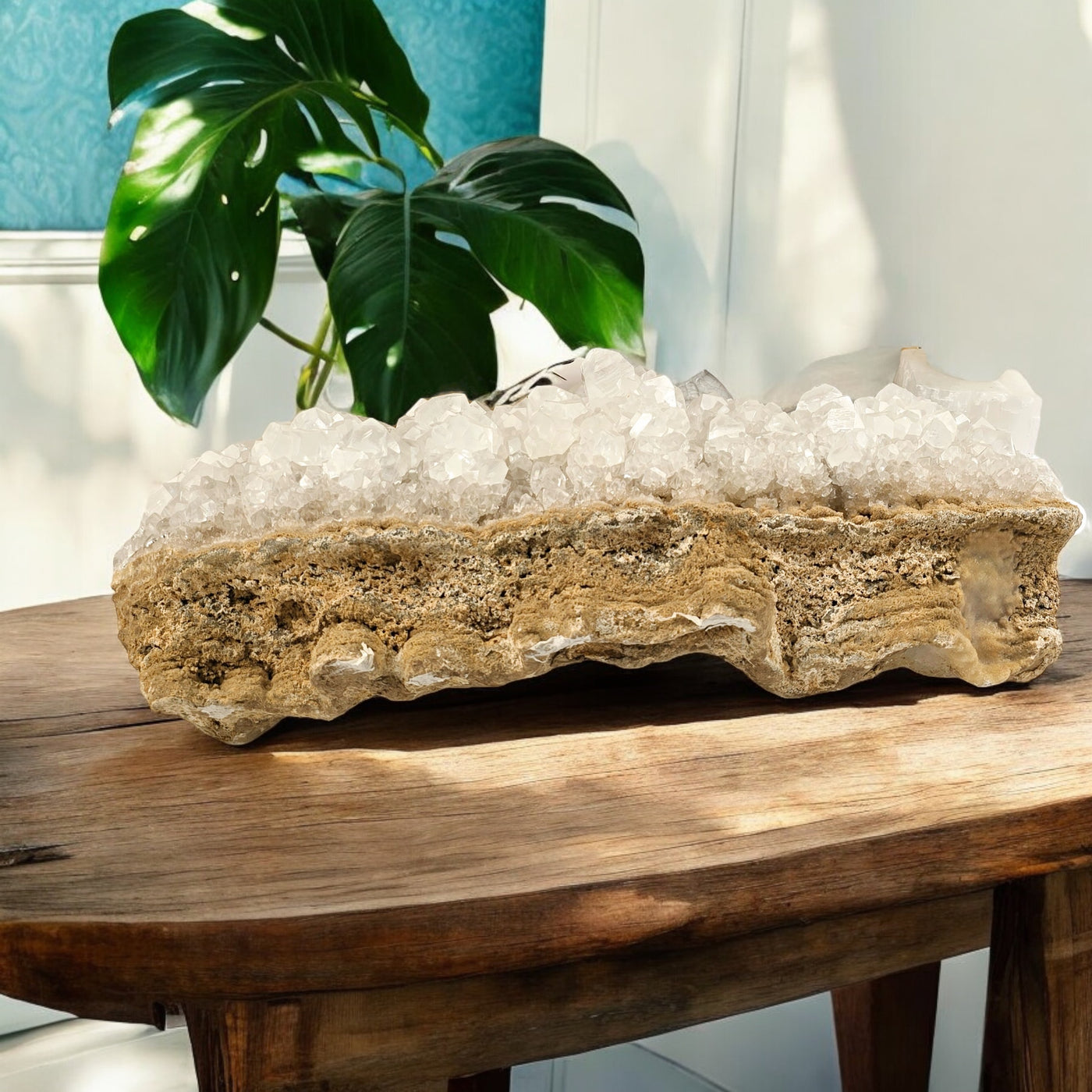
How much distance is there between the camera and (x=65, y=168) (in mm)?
1488

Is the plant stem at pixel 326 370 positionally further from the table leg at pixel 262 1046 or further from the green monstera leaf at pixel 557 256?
the table leg at pixel 262 1046

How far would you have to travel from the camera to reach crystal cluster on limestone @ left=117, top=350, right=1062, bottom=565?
614 mm

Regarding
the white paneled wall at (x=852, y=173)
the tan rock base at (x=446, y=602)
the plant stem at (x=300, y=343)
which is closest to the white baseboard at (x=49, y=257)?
the plant stem at (x=300, y=343)

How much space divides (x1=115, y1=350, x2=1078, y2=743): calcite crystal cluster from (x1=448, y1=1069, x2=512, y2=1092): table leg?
0.52 meters

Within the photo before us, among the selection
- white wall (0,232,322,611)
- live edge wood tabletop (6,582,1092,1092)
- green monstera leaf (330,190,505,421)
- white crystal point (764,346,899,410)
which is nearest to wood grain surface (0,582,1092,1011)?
live edge wood tabletop (6,582,1092,1092)

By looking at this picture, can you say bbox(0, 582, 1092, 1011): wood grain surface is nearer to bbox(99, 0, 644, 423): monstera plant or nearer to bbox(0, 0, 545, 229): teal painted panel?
bbox(99, 0, 644, 423): monstera plant

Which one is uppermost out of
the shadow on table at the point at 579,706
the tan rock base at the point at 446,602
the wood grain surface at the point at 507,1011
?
the tan rock base at the point at 446,602

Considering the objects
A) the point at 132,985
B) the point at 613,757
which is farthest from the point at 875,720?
the point at 132,985

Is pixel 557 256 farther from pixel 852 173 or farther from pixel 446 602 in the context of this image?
pixel 446 602

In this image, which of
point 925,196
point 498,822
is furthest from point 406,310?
point 498,822

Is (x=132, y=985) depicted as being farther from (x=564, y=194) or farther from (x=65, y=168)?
(x=65, y=168)

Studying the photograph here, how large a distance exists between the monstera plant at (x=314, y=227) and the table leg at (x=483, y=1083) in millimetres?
616

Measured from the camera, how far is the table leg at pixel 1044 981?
0.61 meters

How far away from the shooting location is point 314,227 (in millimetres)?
1358
